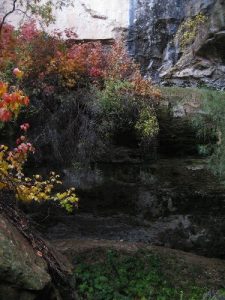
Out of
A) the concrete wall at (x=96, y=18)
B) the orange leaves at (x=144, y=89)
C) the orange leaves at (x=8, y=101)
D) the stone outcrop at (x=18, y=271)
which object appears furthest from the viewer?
the concrete wall at (x=96, y=18)

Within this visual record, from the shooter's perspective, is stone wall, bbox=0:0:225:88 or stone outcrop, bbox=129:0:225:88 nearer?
stone outcrop, bbox=129:0:225:88

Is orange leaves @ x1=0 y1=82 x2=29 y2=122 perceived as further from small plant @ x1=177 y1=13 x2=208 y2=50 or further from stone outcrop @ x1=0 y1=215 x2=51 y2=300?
small plant @ x1=177 y1=13 x2=208 y2=50

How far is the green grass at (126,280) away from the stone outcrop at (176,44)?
4793mm

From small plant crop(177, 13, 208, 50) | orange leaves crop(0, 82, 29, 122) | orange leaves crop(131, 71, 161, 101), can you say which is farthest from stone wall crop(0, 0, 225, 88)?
orange leaves crop(0, 82, 29, 122)

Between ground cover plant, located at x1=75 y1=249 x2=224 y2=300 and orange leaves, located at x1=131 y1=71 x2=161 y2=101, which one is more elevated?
orange leaves, located at x1=131 y1=71 x2=161 y2=101

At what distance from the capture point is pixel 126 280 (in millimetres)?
8344


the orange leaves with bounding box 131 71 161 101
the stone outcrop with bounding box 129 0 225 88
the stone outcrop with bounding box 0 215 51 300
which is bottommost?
the stone outcrop with bounding box 0 215 51 300

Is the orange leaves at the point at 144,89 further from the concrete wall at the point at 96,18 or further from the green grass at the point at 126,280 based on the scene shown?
the green grass at the point at 126,280

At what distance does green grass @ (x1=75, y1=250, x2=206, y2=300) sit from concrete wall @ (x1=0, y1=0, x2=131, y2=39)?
5915mm

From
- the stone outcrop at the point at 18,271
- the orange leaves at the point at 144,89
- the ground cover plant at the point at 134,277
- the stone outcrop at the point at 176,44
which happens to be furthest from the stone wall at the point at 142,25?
the stone outcrop at the point at 18,271

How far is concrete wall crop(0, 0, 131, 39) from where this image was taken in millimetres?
11898

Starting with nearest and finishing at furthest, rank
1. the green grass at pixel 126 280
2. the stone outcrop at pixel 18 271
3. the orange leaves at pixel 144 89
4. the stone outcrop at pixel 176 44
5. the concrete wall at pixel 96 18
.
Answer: the stone outcrop at pixel 18 271
the green grass at pixel 126 280
the orange leaves at pixel 144 89
the stone outcrop at pixel 176 44
the concrete wall at pixel 96 18

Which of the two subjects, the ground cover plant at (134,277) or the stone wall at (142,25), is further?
the stone wall at (142,25)

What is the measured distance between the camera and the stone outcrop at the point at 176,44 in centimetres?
1098
